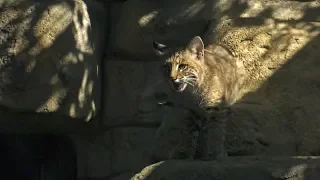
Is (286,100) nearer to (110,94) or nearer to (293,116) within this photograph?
(293,116)

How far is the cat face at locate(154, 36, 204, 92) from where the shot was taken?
13.9 feet

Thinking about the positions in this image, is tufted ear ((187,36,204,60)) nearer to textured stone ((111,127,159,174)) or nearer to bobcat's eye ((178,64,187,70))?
bobcat's eye ((178,64,187,70))

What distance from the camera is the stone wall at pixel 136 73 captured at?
4504 millimetres

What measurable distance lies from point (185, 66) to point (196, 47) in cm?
15

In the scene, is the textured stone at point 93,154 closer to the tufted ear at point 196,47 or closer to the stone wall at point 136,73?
the stone wall at point 136,73

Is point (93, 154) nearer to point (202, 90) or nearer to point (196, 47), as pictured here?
point (202, 90)

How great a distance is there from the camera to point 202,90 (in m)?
4.28

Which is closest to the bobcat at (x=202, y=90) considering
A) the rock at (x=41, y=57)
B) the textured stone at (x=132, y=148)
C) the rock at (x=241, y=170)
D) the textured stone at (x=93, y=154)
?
the rock at (x=241, y=170)

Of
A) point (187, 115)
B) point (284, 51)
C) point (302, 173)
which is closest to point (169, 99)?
point (187, 115)

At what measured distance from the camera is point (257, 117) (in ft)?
15.2

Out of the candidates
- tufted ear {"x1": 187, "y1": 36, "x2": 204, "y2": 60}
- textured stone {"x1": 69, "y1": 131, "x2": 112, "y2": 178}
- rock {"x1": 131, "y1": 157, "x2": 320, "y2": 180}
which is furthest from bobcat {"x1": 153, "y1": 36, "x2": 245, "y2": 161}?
textured stone {"x1": 69, "y1": 131, "x2": 112, "y2": 178}

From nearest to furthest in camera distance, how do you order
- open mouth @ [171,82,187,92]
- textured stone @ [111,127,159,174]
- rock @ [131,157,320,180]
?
rock @ [131,157,320,180], open mouth @ [171,82,187,92], textured stone @ [111,127,159,174]

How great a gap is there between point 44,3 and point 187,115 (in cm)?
130

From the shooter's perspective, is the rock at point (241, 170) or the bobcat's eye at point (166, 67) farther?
the bobcat's eye at point (166, 67)
